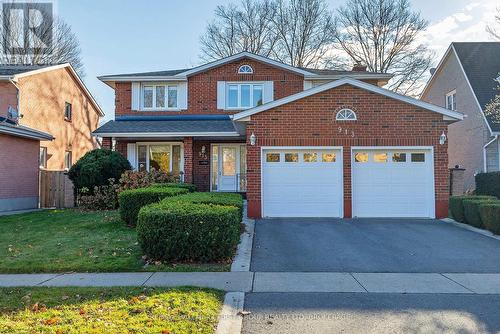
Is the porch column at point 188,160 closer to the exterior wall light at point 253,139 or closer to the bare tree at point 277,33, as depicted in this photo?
the exterior wall light at point 253,139

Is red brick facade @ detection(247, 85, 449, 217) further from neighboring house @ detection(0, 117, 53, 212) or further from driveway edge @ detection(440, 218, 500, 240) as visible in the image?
neighboring house @ detection(0, 117, 53, 212)

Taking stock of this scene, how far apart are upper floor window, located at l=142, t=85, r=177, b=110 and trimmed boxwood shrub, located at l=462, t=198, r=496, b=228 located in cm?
1336

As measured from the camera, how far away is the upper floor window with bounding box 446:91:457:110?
835 inches

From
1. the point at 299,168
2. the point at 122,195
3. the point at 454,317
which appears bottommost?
the point at 454,317

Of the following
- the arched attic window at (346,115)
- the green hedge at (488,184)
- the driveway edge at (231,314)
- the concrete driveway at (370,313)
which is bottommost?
the concrete driveway at (370,313)

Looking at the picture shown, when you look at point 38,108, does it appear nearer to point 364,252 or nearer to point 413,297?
point 364,252

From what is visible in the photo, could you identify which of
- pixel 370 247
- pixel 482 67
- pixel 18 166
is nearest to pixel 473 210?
pixel 370 247

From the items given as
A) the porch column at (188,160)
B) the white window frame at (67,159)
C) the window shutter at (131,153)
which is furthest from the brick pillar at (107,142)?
the white window frame at (67,159)

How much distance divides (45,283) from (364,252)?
20.0 feet

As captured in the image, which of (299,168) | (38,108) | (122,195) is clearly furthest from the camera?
(38,108)

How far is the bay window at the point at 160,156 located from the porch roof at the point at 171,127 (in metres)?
1.14

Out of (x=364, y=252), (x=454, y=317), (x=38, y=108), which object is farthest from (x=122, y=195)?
(x=38, y=108)

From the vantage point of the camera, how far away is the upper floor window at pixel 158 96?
18844mm

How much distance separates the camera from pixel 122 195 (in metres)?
10.9
